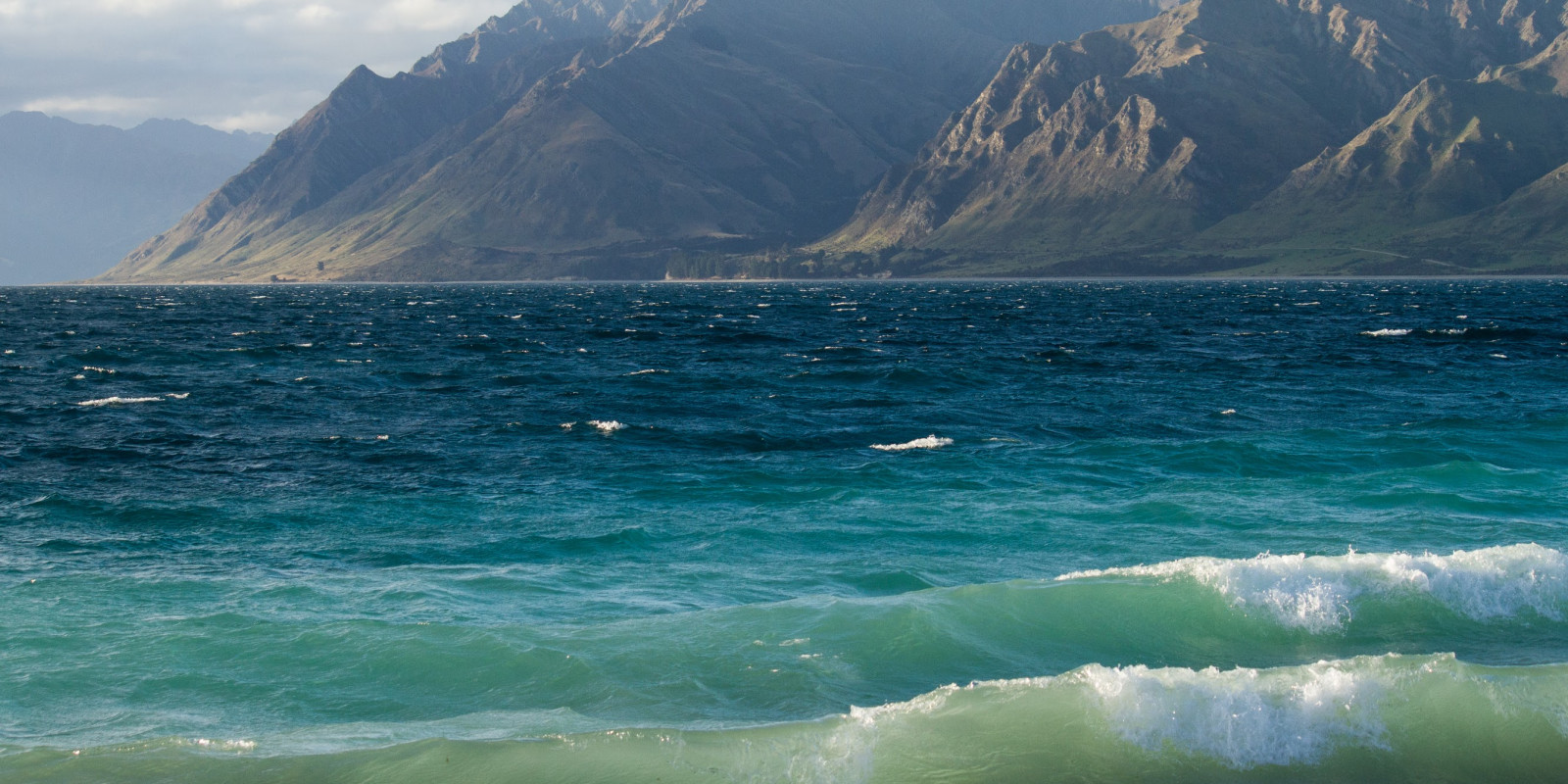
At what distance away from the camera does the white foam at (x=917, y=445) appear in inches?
1516

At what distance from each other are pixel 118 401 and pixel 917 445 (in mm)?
37474

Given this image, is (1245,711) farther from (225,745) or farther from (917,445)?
(917,445)

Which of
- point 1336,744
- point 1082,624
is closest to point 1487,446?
point 1082,624

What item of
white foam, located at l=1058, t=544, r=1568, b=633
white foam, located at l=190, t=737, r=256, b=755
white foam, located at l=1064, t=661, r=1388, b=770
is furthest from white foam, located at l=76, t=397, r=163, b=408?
white foam, located at l=1064, t=661, r=1388, b=770

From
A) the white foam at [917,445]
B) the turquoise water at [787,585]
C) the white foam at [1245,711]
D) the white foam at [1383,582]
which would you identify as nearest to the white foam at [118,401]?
the turquoise water at [787,585]

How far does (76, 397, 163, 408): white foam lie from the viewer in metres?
50.0

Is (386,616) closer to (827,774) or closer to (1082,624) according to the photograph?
(827,774)

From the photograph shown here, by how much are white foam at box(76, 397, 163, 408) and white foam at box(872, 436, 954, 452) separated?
34955mm

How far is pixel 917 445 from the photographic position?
3900 centimetres

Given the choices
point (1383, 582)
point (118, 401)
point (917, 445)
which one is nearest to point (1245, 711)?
point (1383, 582)

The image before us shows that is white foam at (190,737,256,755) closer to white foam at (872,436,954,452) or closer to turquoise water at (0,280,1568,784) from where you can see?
turquoise water at (0,280,1568,784)

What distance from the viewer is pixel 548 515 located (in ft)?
94.1

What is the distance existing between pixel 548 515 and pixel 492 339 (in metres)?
70.7

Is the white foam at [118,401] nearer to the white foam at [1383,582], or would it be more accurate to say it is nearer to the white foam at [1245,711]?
the white foam at [1383,582]
